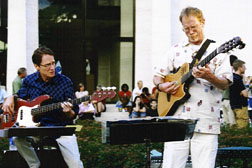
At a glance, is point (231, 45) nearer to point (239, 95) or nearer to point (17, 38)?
point (239, 95)

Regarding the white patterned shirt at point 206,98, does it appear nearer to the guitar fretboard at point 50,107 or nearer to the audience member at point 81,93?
the guitar fretboard at point 50,107

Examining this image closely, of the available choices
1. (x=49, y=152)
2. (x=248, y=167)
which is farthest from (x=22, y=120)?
(x=248, y=167)

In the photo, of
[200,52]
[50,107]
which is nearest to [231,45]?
[200,52]

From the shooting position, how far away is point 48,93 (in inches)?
252

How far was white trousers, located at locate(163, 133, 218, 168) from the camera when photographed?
476 cm

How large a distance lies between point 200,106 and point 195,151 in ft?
1.46

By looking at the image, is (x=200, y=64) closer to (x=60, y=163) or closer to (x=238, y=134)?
(x=60, y=163)

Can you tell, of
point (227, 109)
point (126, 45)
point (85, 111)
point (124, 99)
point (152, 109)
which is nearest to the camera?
point (227, 109)

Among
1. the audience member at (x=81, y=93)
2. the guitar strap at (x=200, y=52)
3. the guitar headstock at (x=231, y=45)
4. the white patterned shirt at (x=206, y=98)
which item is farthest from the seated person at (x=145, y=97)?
the guitar headstock at (x=231, y=45)

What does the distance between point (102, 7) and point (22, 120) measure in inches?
682

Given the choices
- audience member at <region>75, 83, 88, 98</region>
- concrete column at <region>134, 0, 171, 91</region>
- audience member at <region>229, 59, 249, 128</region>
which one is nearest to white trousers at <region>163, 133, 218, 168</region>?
audience member at <region>229, 59, 249, 128</region>

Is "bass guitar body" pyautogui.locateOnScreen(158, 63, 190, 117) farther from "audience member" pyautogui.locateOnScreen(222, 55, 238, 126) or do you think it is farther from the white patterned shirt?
"audience member" pyautogui.locateOnScreen(222, 55, 238, 126)

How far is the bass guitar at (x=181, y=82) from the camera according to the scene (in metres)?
4.59

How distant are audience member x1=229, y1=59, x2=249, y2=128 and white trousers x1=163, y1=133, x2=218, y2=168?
716 centimetres
